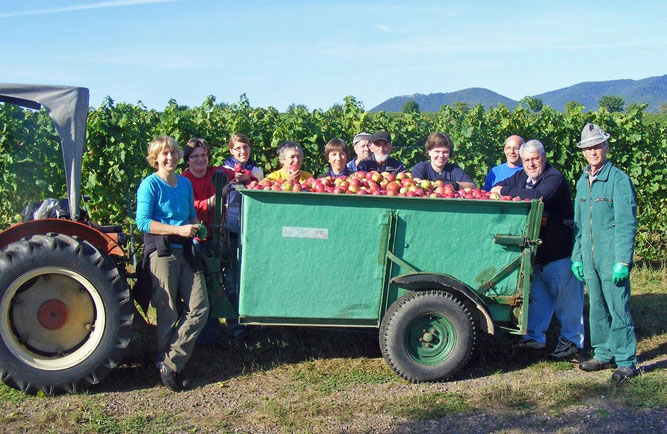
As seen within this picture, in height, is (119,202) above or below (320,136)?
below

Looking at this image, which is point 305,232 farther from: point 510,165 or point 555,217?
point 510,165

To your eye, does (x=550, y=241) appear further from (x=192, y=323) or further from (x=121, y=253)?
(x=121, y=253)

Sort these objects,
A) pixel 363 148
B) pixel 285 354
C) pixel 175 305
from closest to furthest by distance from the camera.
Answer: pixel 175 305 < pixel 285 354 < pixel 363 148

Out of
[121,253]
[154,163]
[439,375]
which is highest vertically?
[154,163]

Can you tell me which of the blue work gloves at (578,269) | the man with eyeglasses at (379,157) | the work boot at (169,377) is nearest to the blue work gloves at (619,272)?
the blue work gloves at (578,269)

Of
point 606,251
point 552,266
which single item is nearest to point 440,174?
point 552,266

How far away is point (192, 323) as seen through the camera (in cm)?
493

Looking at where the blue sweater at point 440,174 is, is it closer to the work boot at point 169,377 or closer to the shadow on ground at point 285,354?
the shadow on ground at point 285,354

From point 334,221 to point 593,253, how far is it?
2149 mm

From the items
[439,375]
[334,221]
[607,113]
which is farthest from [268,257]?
[607,113]

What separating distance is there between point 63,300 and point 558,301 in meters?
4.13

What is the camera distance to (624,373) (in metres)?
5.26

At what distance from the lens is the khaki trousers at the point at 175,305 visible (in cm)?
488

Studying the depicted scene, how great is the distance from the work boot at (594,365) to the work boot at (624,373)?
227mm
